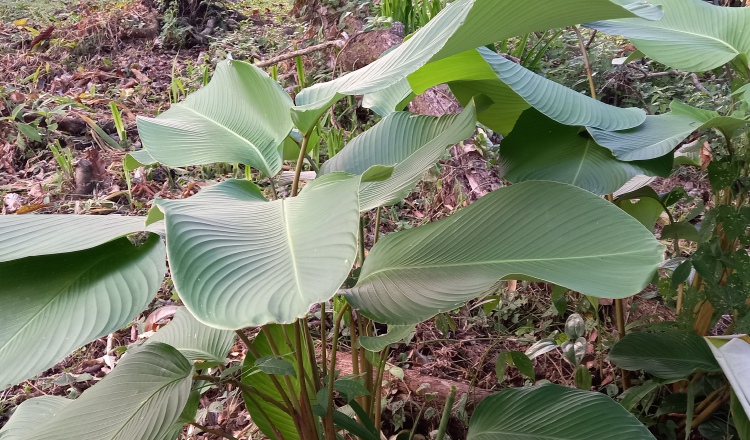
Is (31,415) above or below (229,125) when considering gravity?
below

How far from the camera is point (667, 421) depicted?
3.59ft

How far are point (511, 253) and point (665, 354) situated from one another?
0.48 metres

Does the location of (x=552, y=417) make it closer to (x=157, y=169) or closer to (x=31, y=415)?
(x=31, y=415)

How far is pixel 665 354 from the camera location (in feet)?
3.17

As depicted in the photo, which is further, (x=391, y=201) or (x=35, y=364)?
(x=391, y=201)

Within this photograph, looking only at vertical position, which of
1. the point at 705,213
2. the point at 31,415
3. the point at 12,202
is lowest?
the point at 12,202

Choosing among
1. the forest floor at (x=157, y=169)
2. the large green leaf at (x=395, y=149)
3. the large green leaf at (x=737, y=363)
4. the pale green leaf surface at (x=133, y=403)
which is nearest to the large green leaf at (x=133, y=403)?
the pale green leaf surface at (x=133, y=403)

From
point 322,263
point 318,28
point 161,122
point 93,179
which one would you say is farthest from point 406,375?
point 318,28

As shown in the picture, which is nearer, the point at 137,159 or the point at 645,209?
the point at 137,159

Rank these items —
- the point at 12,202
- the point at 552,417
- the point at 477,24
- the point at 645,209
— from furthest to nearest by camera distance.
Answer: the point at 12,202, the point at 645,209, the point at 552,417, the point at 477,24

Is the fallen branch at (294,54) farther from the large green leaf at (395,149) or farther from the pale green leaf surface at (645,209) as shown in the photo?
the pale green leaf surface at (645,209)

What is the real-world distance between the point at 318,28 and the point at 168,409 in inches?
134

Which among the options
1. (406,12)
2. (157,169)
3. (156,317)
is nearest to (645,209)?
(156,317)

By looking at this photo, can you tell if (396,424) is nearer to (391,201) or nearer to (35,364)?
(391,201)
